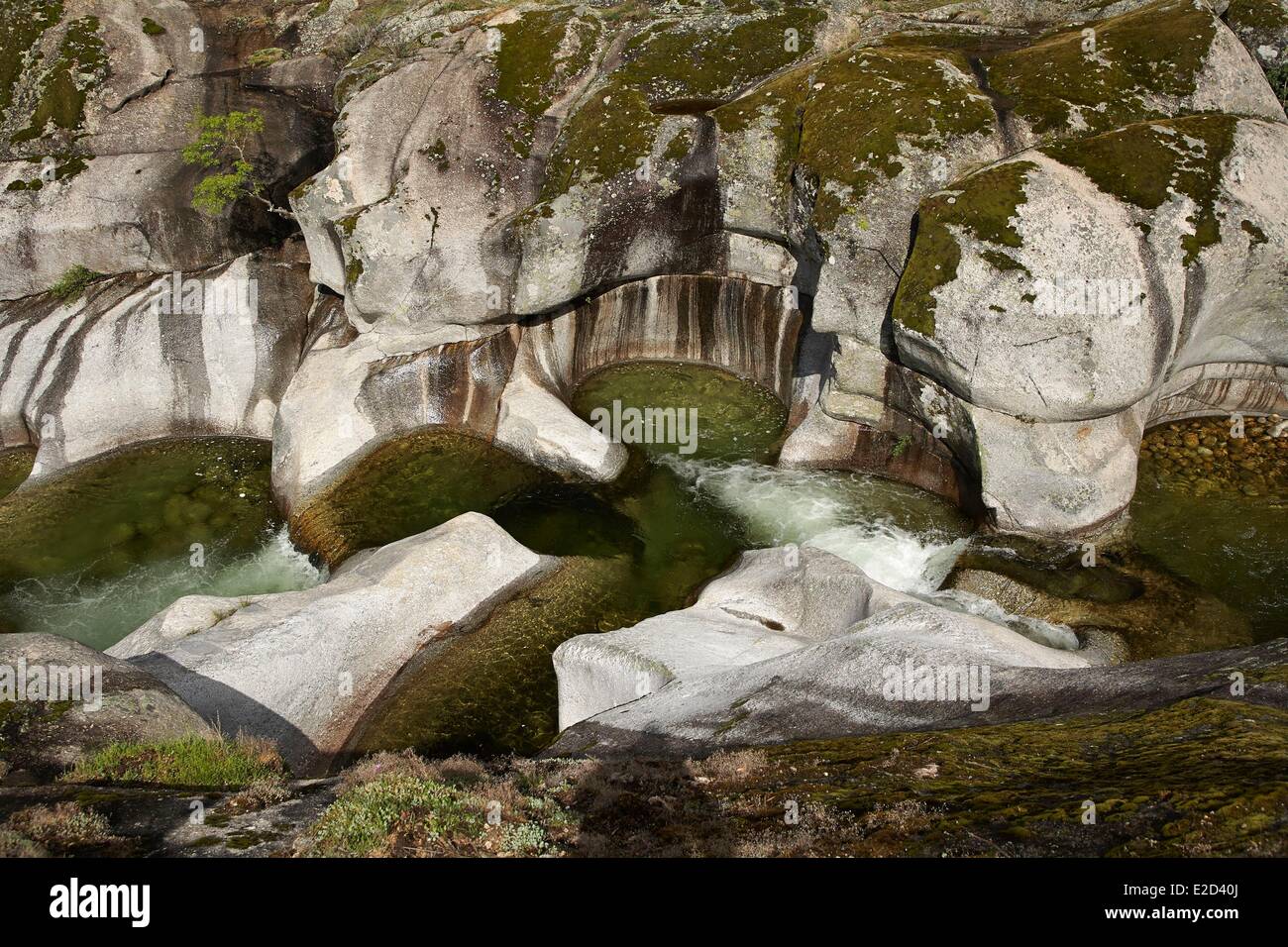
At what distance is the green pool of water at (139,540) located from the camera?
21.1 meters

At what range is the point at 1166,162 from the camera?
65.7 ft

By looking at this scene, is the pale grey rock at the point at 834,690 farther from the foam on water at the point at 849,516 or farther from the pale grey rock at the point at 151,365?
the pale grey rock at the point at 151,365

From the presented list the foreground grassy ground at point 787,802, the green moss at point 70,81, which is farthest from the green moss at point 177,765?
the green moss at point 70,81

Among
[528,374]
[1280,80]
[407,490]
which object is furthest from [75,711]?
[1280,80]

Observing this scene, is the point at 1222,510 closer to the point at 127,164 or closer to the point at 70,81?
the point at 127,164

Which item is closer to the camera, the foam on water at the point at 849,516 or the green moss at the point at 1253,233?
the green moss at the point at 1253,233

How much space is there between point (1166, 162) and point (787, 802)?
17.8 meters

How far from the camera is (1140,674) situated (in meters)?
12.1

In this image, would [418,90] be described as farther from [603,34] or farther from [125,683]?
[125,683]

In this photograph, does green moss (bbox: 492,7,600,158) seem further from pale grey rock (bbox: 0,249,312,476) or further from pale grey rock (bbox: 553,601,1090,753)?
pale grey rock (bbox: 553,601,1090,753)

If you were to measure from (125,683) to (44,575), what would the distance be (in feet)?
37.4

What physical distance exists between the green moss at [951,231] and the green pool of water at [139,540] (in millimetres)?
15454
